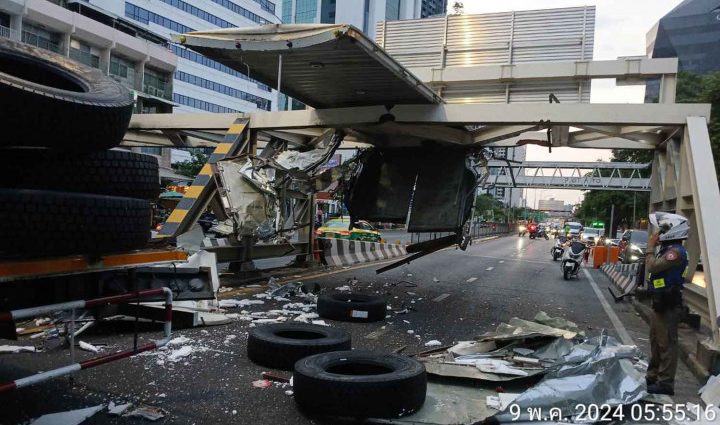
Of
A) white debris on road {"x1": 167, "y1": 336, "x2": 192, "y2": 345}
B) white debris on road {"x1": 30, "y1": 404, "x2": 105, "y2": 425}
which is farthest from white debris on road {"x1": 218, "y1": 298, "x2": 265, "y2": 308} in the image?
white debris on road {"x1": 30, "y1": 404, "x2": 105, "y2": 425}

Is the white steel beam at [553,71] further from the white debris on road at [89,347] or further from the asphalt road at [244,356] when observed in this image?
the white debris on road at [89,347]

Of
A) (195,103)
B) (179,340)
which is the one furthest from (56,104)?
(195,103)

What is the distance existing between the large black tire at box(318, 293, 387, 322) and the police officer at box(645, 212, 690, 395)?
370 centimetres

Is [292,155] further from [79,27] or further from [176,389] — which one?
[79,27]

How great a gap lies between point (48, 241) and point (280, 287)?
680 centimetres

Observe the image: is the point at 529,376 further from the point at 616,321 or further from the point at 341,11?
the point at 341,11

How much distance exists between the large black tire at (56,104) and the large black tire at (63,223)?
420mm

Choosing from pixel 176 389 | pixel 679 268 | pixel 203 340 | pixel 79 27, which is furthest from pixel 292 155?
pixel 79 27

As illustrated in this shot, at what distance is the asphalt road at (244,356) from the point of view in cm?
414

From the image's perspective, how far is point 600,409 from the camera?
4289 millimetres

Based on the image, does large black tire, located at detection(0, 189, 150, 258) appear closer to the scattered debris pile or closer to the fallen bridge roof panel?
the scattered debris pile

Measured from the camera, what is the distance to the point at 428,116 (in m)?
9.07

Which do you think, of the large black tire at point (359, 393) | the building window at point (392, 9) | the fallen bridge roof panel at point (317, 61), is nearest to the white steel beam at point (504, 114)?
the fallen bridge roof panel at point (317, 61)

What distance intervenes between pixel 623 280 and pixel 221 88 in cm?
6422
